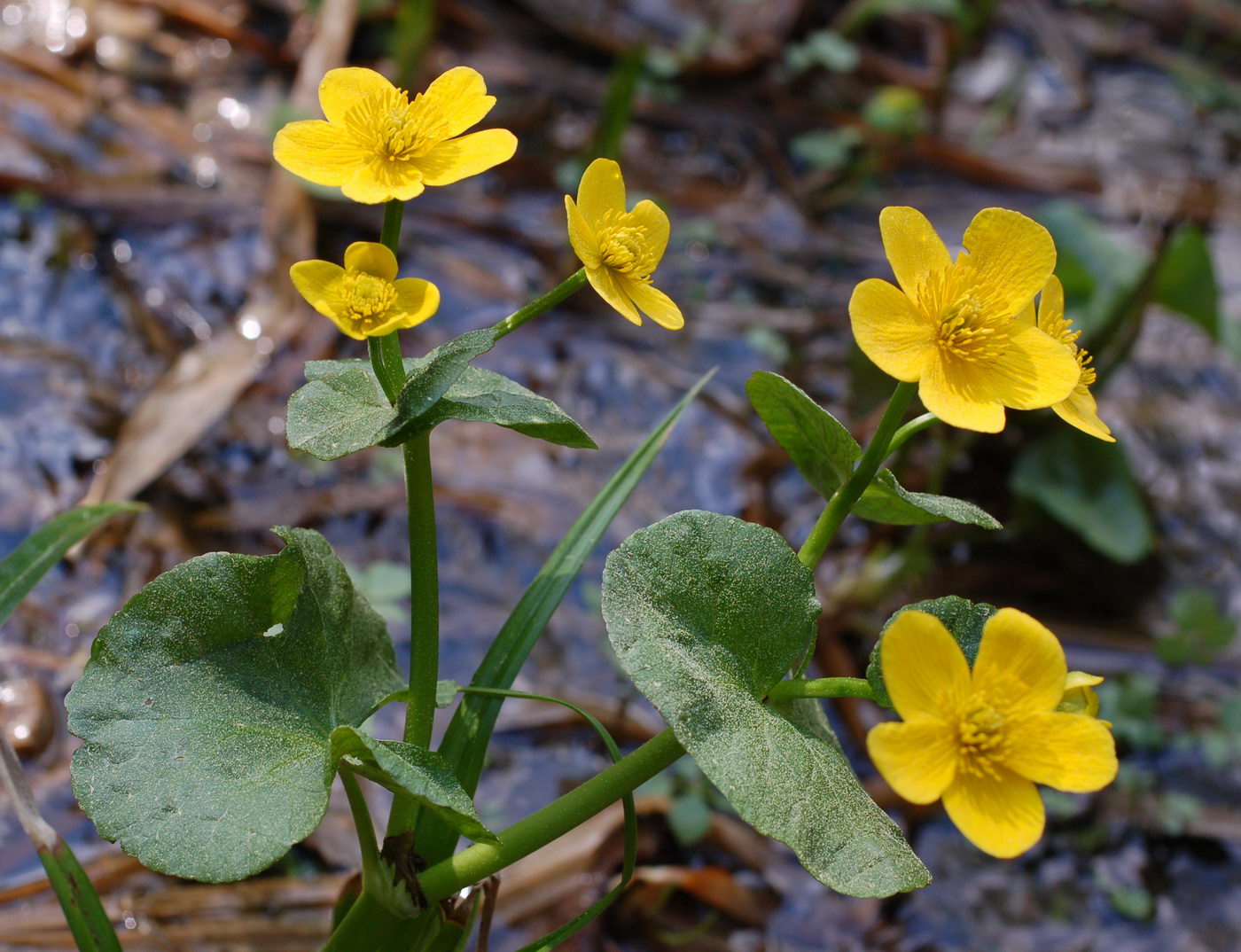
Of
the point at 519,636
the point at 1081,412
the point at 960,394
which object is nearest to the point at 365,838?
the point at 519,636

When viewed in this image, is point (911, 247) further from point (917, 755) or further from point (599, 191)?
point (917, 755)

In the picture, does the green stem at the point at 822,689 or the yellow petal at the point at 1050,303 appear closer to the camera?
the green stem at the point at 822,689

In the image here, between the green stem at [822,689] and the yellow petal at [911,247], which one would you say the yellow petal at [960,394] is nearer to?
the yellow petal at [911,247]

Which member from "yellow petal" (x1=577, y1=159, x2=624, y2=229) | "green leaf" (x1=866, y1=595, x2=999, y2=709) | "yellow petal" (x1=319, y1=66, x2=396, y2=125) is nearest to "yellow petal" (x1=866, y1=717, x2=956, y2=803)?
"green leaf" (x1=866, y1=595, x2=999, y2=709)

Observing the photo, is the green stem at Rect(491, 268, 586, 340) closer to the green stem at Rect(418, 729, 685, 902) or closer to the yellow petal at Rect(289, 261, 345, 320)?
the yellow petal at Rect(289, 261, 345, 320)

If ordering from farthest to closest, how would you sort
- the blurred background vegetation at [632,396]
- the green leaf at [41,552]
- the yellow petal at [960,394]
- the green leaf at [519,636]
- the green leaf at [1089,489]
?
1. the green leaf at [1089,489]
2. the blurred background vegetation at [632,396]
3. the green leaf at [41,552]
4. the green leaf at [519,636]
5. the yellow petal at [960,394]

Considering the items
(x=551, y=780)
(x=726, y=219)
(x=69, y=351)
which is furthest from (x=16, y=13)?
(x=551, y=780)

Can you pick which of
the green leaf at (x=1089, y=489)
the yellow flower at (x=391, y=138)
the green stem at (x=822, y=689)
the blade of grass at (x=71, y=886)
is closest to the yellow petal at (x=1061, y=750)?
the green stem at (x=822, y=689)
